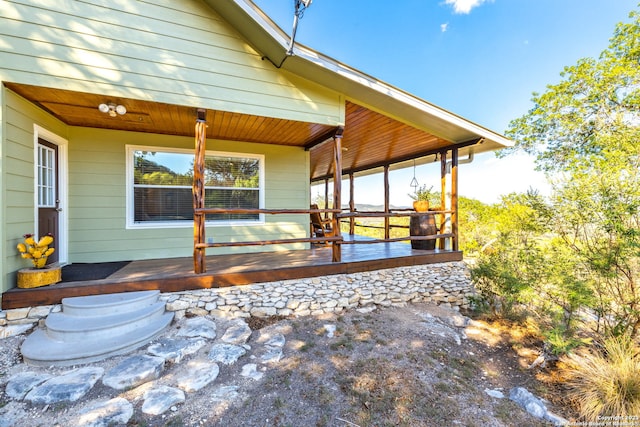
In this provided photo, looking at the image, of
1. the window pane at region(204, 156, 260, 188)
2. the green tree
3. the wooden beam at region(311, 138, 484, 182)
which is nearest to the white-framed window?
the window pane at region(204, 156, 260, 188)

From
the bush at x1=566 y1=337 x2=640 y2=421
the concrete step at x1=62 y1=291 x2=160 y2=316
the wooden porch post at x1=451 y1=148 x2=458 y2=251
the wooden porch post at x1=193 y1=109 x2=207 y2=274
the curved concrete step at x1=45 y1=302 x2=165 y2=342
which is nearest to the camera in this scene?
the bush at x1=566 y1=337 x2=640 y2=421

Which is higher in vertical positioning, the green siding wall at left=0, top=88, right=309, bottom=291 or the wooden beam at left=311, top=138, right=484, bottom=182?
the wooden beam at left=311, top=138, right=484, bottom=182

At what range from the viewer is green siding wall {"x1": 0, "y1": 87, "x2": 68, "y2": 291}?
116 inches

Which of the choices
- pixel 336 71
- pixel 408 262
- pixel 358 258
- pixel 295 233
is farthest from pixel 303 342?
pixel 336 71

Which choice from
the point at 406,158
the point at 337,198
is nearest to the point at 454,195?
the point at 406,158

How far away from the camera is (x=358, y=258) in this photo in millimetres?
4980

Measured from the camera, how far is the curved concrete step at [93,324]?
265 cm

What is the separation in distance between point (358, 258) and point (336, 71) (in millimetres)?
3133

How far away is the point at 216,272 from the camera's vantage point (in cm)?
375

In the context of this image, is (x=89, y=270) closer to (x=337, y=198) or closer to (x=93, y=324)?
(x=93, y=324)

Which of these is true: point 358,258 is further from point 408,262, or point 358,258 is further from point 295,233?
point 295,233

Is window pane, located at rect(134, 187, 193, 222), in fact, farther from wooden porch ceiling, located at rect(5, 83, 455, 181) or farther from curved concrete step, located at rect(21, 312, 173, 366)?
curved concrete step, located at rect(21, 312, 173, 366)

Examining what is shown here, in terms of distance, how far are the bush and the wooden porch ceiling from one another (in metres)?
4.16

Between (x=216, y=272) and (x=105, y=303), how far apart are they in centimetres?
122
